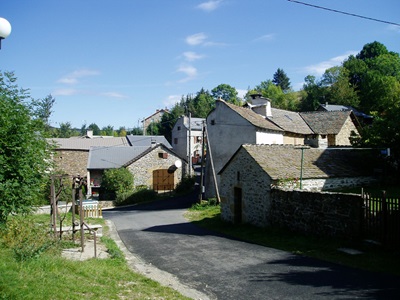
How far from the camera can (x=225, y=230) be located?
16859mm

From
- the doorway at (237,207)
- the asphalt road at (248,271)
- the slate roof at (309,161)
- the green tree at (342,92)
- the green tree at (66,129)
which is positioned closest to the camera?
the asphalt road at (248,271)

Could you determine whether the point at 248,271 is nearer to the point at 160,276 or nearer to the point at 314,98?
the point at 160,276

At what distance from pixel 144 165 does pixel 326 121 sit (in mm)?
19576

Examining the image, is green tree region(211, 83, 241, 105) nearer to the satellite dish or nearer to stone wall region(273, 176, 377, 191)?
the satellite dish

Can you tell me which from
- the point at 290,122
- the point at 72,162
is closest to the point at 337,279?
the point at 290,122

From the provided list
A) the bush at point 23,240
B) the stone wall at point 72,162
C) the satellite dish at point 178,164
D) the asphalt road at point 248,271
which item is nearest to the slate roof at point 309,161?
the asphalt road at point 248,271

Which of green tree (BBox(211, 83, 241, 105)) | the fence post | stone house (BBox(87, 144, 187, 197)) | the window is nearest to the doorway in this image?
the fence post

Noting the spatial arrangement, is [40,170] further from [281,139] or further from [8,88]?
[281,139]

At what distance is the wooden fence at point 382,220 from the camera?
33.5 ft

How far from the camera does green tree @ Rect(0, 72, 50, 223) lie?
10.0 m

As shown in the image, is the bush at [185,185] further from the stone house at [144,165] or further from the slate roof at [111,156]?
the slate roof at [111,156]

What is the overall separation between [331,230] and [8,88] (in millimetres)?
12251

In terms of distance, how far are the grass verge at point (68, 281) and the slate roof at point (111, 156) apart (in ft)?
88.6

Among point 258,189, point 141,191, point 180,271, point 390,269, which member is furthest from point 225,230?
point 141,191
